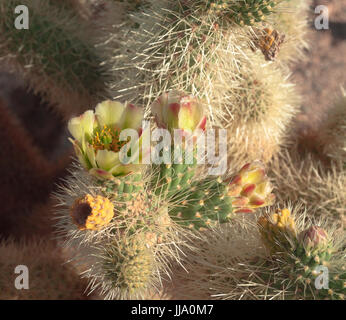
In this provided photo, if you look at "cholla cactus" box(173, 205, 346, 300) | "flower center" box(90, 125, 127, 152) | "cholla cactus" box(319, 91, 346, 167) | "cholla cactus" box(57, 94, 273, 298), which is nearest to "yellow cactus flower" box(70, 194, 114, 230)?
"cholla cactus" box(57, 94, 273, 298)

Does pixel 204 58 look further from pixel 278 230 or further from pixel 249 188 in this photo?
pixel 278 230

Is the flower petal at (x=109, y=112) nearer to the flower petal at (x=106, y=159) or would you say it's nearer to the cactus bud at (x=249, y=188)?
the flower petal at (x=106, y=159)

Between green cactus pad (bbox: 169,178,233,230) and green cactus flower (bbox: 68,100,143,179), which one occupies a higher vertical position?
green cactus flower (bbox: 68,100,143,179)

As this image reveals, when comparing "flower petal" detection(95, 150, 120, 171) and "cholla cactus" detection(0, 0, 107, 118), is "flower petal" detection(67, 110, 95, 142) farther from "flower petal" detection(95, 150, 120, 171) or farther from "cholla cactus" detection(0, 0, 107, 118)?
"cholla cactus" detection(0, 0, 107, 118)

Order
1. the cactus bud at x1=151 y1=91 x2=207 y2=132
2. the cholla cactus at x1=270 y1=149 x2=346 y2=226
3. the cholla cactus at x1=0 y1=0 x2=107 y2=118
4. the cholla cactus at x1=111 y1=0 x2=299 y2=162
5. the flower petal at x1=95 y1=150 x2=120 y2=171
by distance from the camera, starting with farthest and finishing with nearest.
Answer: the cholla cactus at x1=0 y1=0 x2=107 y2=118 → the cholla cactus at x1=270 y1=149 x2=346 y2=226 → the cholla cactus at x1=111 y1=0 x2=299 y2=162 → the cactus bud at x1=151 y1=91 x2=207 y2=132 → the flower petal at x1=95 y1=150 x2=120 y2=171

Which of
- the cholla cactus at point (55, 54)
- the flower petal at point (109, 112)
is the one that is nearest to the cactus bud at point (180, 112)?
the flower petal at point (109, 112)

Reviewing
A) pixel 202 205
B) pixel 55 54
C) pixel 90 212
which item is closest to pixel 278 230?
pixel 202 205
